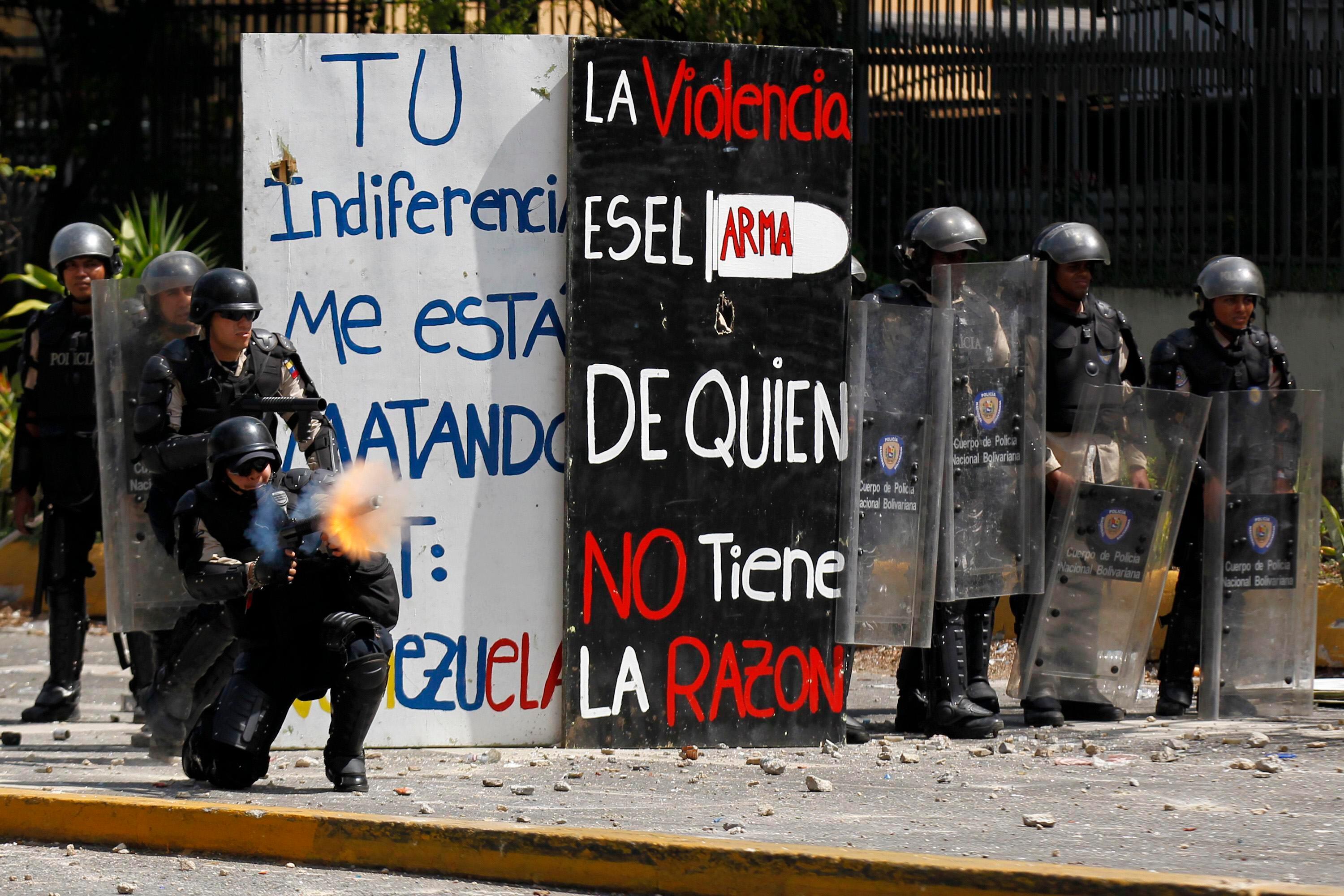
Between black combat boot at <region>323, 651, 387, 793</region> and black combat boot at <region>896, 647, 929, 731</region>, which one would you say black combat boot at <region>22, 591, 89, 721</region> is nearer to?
black combat boot at <region>323, 651, 387, 793</region>

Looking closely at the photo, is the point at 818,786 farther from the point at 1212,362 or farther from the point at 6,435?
the point at 6,435

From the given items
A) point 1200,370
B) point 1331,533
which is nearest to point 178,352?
point 1200,370

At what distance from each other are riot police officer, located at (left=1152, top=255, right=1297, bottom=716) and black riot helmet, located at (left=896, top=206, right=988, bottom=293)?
3.61 feet

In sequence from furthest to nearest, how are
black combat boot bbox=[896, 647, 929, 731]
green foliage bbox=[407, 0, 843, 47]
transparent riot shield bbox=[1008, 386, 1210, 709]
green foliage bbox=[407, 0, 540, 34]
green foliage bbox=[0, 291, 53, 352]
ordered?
green foliage bbox=[407, 0, 843, 47]
green foliage bbox=[407, 0, 540, 34]
green foliage bbox=[0, 291, 53, 352]
transparent riot shield bbox=[1008, 386, 1210, 709]
black combat boot bbox=[896, 647, 929, 731]

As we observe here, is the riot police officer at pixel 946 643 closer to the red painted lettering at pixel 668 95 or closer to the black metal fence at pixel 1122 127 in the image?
the red painted lettering at pixel 668 95

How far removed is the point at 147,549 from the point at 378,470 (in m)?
1.50

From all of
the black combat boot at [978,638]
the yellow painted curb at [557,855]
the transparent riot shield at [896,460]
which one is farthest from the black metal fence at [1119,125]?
the yellow painted curb at [557,855]

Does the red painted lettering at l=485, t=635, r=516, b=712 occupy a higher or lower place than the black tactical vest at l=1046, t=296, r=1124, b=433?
lower

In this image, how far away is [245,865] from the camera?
5000mm

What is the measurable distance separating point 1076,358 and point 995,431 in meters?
0.61

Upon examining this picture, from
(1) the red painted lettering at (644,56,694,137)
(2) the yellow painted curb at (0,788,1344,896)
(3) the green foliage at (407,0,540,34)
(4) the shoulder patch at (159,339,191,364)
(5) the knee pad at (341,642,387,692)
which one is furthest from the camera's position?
(3) the green foliage at (407,0,540,34)

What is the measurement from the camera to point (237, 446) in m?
5.53

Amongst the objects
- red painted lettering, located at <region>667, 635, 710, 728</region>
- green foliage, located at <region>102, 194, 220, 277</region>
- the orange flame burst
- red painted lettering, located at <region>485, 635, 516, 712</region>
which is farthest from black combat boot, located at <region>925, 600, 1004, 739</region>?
green foliage, located at <region>102, 194, 220, 277</region>

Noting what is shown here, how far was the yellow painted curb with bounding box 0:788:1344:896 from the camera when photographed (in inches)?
170
